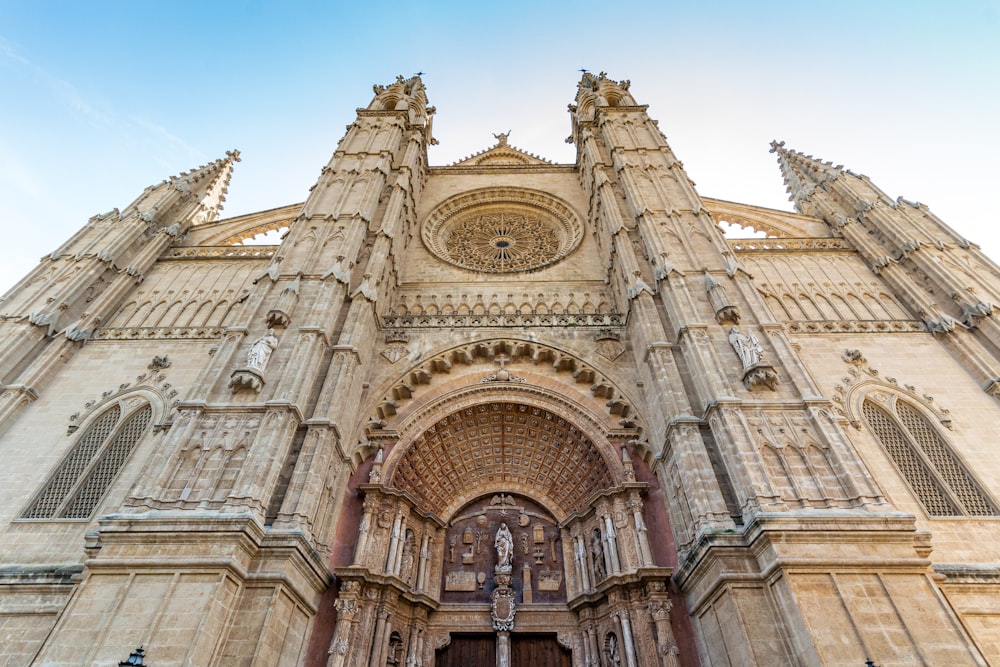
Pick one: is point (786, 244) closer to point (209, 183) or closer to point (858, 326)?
point (858, 326)

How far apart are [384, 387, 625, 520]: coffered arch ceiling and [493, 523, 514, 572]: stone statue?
144 cm

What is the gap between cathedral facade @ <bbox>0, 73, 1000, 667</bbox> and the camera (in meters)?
8.66

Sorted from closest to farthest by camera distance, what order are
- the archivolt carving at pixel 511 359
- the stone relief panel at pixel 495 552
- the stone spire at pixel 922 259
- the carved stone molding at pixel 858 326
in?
the stone relief panel at pixel 495 552 < the archivolt carving at pixel 511 359 < the stone spire at pixel 922 259 < the carved stone molding at pixel 858 326

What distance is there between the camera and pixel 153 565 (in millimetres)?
8508

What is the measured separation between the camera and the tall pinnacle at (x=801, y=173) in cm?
2295

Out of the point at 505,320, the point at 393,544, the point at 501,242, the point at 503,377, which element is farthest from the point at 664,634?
the point at 501,242

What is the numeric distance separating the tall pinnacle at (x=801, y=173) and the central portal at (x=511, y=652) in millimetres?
20683

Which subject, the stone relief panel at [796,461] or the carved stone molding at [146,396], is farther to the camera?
the carved stone molding at [146,396]

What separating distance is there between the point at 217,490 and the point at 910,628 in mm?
11272

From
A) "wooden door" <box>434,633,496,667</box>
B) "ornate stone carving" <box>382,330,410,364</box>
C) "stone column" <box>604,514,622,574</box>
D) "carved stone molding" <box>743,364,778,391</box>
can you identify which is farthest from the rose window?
"wooden door" <box>434,633,496,667</box>

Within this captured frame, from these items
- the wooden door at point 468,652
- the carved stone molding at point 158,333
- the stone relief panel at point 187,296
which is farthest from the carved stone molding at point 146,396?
the wooden door at point 468,652

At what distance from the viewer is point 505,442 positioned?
49.1ft

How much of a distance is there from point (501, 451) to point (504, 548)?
2719 mm

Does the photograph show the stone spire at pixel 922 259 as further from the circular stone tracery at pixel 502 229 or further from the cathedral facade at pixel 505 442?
the circular stone tracery at pixel 502 229
